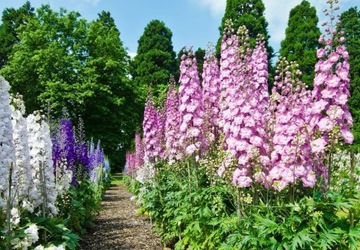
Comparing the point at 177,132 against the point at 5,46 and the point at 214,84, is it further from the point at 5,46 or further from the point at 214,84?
the point at 5,46

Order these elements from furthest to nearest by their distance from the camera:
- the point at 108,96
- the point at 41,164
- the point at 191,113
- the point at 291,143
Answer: the point at 108,96 < the point at 191,113 < the point at 41,164 < the point at 291,143

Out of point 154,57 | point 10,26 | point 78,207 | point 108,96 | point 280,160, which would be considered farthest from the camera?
point 154,57

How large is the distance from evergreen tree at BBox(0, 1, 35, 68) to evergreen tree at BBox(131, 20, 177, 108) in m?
9.90

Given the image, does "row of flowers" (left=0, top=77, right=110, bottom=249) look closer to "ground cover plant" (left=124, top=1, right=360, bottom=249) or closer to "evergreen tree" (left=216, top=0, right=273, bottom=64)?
"ground cover plant" (left=124, top=1, right=360, bottom=249)

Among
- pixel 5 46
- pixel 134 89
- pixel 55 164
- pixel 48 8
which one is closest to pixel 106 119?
pixel 134 89

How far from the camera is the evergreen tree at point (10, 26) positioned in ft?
116

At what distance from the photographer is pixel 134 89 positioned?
31172 mm

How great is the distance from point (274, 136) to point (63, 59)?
24904 mm

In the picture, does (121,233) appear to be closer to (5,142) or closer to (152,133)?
(152,133)

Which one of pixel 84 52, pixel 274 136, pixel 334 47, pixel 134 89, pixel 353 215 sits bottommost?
pixel 353 215

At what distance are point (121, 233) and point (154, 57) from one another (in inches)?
1371

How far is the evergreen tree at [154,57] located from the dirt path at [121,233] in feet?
92.6

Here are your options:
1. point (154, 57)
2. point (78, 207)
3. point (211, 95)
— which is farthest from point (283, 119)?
point (154, 57)

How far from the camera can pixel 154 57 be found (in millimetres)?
42656
